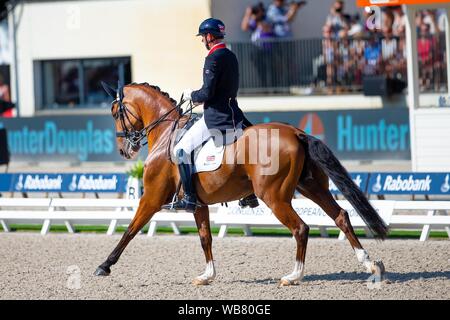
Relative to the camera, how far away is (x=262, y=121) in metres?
23.0

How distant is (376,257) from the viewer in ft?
38.0

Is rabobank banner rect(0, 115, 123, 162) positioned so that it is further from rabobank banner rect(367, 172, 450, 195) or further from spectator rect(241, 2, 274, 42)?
rabobank banner rect(367, 172, 450, 195)

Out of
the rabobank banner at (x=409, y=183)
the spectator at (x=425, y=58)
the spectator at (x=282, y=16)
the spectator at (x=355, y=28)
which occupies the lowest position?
the rabobank banner at (x=409, y=183)

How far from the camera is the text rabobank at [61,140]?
80.2 ft

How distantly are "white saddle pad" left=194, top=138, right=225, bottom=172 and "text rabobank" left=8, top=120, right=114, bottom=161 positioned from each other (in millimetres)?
14230

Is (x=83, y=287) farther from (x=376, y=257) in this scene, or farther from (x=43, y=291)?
(x=376, y=257)

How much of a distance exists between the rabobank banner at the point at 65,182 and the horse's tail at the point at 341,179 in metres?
5.97

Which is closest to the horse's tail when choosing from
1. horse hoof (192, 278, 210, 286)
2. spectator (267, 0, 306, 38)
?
horse hoof (192, 278, 210, 286)

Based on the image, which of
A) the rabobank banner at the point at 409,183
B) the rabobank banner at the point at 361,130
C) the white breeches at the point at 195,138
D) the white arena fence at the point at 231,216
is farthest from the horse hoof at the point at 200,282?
the rabobank banner at the point at 361,130

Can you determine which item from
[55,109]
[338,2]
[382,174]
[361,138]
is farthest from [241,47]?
[382,174]

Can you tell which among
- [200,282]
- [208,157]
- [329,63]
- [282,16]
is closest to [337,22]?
[329,63]

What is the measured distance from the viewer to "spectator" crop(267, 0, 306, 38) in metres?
24.5

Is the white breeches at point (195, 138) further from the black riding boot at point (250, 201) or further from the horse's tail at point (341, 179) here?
the horse's tail at point (341, 179)

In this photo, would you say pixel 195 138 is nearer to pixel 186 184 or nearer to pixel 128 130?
pixel 186 184
